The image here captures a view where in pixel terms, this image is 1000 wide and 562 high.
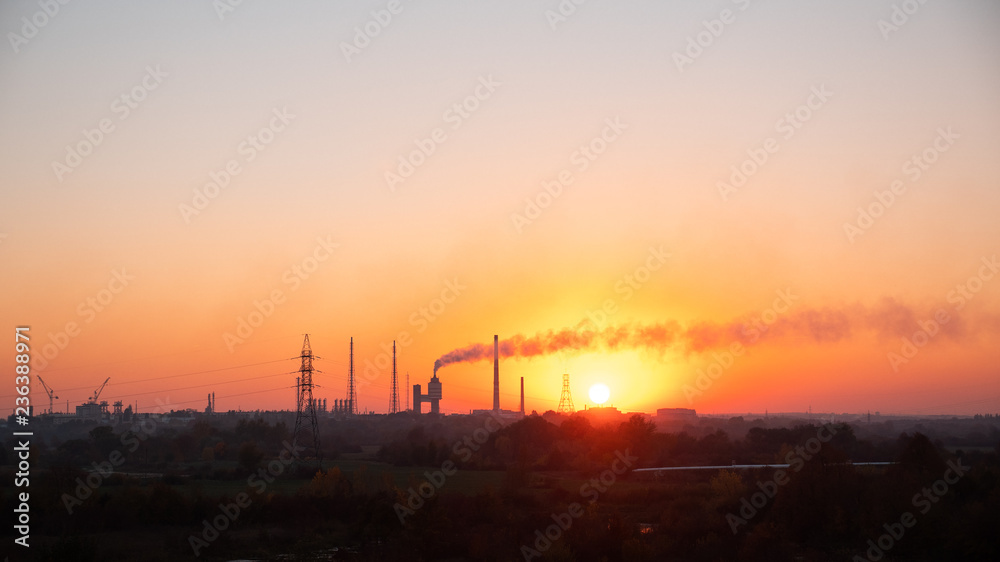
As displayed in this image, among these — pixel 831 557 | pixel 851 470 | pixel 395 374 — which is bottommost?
pixel 831 557

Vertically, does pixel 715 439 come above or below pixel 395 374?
below

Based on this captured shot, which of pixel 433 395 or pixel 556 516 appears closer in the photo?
pixel 556 516

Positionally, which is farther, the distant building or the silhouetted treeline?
the distant building

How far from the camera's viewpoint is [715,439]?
94.8 meters

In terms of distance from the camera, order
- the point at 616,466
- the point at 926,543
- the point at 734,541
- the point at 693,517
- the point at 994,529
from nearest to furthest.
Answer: the point at 994,529, the point at 926,543, the point at 734,541, the point at 693,517, the point at 616,466

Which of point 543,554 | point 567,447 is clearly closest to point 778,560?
point 543,554

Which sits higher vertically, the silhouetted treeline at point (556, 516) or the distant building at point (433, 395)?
the distant building at point (433, 395)

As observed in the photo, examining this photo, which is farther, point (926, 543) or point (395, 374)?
point (395, 374)

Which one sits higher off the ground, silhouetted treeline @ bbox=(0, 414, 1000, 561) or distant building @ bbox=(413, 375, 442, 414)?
distant building @ bbox=(413, 375, 442, 414)

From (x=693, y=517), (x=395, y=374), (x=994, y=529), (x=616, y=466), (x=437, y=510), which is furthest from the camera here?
(x=395, y=374)

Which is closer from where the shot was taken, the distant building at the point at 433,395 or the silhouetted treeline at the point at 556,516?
the silhouetted treeline at the point at 556,516

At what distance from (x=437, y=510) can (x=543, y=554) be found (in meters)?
7.90

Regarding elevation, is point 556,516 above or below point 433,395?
below

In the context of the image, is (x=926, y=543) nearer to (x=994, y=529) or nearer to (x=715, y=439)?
(x=994, y=529)
